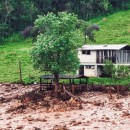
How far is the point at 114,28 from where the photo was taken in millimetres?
111375

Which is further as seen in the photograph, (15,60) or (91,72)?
(15,60)

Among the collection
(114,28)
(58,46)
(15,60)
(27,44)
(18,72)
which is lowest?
(18,72)

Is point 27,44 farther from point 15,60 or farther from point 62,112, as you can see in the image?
point 62,112

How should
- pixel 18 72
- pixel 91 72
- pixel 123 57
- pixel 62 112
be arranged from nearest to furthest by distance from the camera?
pixel 62 112, pixel 123 57, pixel 91 72, pixel 18 72

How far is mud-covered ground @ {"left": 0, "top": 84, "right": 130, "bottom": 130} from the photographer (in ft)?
173

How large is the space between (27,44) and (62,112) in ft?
165

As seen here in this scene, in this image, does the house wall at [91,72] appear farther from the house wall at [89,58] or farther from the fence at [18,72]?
the fence at [18,72]

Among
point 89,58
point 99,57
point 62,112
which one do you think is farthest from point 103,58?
point 62,112

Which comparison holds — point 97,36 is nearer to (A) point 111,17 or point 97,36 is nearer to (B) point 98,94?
(A) point 111,17

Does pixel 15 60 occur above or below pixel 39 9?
below

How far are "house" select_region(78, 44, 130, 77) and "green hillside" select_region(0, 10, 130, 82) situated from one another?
345 inches

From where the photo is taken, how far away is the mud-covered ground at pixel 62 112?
5288 cm

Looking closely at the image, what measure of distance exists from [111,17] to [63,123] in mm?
69970

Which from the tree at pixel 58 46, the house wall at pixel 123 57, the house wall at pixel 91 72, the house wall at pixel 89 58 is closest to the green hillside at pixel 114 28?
the house wall at pixel 123 57
